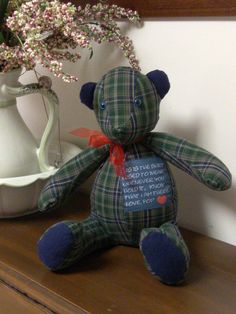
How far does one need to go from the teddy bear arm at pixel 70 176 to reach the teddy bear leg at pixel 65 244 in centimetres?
7

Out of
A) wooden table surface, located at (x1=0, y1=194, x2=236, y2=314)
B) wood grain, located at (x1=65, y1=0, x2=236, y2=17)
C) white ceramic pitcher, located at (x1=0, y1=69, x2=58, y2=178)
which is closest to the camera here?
wooden table surface, located at (x1=0, y1=194, x2=236, y2=314)

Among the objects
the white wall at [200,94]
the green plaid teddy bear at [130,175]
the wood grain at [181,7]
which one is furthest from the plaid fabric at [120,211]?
the wood grain at [181,7]

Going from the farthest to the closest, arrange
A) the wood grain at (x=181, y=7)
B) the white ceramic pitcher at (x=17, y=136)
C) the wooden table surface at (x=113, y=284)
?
the white ceramic pitcher at (x=17, y=136), the wood grain at (x=181, y=7), the wooden table surface at (x=113, y=284)

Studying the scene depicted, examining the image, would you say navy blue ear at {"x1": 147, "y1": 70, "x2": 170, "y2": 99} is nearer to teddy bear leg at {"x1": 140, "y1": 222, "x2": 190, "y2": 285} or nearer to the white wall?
the white wall

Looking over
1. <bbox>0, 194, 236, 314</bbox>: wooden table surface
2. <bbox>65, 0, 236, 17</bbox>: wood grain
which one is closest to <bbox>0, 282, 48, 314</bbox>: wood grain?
<bbox>0, 194, 236, 314</bbox>: wooden table surface

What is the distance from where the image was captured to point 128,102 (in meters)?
0.64

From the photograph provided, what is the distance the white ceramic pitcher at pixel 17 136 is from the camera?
79 centimetres

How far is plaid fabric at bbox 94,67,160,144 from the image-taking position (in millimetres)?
641

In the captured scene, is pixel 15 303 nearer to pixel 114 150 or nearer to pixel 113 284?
pixel 113 284

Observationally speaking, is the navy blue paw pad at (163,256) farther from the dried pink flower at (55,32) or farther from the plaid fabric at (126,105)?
the dried pink flower at (55,32)

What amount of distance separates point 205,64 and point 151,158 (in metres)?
0.19

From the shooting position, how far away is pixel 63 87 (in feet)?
3.31

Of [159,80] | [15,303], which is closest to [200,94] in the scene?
[159,80]

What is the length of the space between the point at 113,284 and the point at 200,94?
0.34 metres
